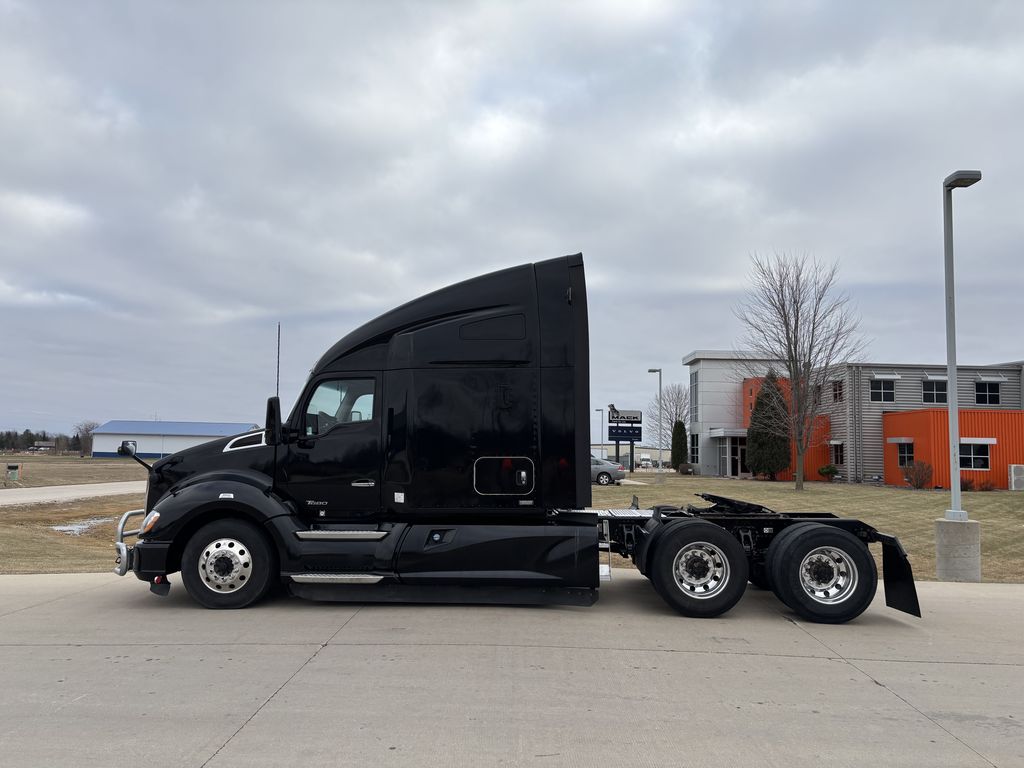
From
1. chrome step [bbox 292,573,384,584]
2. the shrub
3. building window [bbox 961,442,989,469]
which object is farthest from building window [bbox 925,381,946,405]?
chrome step [bbox 292,573,384,584]

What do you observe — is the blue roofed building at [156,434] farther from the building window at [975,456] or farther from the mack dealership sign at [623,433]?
the building window at [975,456]

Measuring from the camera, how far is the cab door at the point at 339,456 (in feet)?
25.7

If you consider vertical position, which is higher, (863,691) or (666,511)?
(666,511)

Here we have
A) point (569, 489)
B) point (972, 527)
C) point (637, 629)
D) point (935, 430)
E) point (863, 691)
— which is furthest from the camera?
point (935, 430)

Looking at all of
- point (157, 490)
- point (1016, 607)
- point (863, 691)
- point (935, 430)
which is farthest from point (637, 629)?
point (935, 430)

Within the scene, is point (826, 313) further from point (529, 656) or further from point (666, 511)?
point (529, 656)

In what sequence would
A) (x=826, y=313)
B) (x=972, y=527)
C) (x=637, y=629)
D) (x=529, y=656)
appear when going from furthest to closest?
(x=826, y=313), (x=972, y=527), (x=637, y=629), (x=529, y=656)

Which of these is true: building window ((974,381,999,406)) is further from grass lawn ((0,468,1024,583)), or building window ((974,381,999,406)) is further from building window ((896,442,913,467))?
grass lawn ((0,468,1024,583))

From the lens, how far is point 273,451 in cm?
796

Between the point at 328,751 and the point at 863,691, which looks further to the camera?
the point at 863,691

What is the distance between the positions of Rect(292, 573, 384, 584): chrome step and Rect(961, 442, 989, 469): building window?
34804mm

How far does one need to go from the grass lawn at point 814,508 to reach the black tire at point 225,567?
4.02 metres

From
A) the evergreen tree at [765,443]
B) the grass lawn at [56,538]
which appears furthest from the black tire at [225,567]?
the evergreen tree at [765,443]

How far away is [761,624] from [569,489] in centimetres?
225
